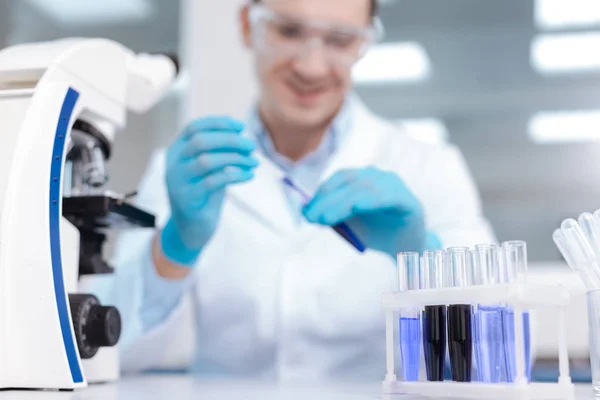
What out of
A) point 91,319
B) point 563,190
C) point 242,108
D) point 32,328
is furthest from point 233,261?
point 563,190

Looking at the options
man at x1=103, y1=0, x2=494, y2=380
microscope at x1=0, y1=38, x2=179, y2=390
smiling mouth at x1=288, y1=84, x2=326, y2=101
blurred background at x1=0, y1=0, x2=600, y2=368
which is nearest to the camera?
microscope at x1=0, y1=38, x2=179, y2=390

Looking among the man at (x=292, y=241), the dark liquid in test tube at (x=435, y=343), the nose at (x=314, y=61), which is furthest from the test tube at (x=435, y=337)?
the nose at (x=314, y=61)

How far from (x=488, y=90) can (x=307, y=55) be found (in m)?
1.07

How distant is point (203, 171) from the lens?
1.07 meters

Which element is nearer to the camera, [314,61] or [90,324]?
[90,324]

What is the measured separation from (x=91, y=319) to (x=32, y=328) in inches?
4.3

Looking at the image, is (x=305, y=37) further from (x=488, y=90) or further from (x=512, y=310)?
(x=488, y=90)

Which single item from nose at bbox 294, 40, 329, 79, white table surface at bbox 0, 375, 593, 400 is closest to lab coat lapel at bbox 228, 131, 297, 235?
nose at bbox 294, 40, 329, 79

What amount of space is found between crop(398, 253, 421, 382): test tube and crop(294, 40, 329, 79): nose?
26.5 inches

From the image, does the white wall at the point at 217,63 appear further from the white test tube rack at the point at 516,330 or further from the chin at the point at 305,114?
the white test tube rack at the point at 516,330

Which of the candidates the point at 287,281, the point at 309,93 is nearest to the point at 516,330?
the point at 287,281

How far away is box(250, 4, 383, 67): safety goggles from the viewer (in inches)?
51.8

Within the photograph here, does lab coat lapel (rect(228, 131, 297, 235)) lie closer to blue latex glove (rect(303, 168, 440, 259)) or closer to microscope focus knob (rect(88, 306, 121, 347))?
blue latex glove (rect(303, 168, 440, 259))

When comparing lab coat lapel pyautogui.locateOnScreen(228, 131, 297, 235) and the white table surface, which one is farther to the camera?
lab coat lapel pyautogui.locateOnScreen(228, 131, 297, 235)
